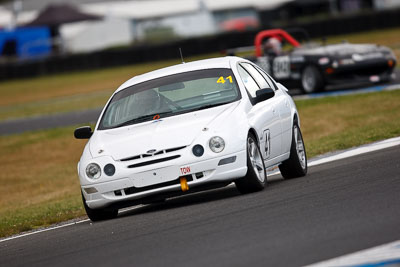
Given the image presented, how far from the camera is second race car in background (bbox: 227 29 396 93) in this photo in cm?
1967

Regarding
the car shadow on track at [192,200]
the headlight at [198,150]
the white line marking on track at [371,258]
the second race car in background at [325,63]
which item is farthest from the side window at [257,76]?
the second race car in background at [325,63]

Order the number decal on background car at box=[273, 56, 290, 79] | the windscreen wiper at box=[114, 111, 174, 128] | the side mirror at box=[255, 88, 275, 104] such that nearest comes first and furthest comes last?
the windscreen wiper at box=[114, 111, 174, 128]
the side mirror at box=[255, 88, 275, 104]
the number decal on background car at box=[273, 56, 290, 79]

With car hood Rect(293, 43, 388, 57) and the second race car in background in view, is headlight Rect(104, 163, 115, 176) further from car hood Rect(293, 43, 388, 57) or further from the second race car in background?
car hood Rect(293, 43, 388, 57)

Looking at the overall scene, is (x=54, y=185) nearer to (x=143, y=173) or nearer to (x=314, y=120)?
(x=314, y=120)

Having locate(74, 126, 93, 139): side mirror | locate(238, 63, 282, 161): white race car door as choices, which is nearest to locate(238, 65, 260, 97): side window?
locate(238, 63, 282, 161): white race car door

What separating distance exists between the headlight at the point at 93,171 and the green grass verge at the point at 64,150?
1449 mm

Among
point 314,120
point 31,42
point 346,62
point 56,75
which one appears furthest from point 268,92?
point 31,42

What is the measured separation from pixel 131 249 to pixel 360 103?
40.1 feet

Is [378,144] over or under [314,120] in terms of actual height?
over

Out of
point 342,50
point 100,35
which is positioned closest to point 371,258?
point 342,50

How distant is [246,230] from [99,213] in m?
2.62

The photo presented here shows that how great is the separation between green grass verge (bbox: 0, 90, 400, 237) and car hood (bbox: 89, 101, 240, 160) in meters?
1.55

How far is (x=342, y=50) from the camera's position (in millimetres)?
20016

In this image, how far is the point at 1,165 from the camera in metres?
18.9
